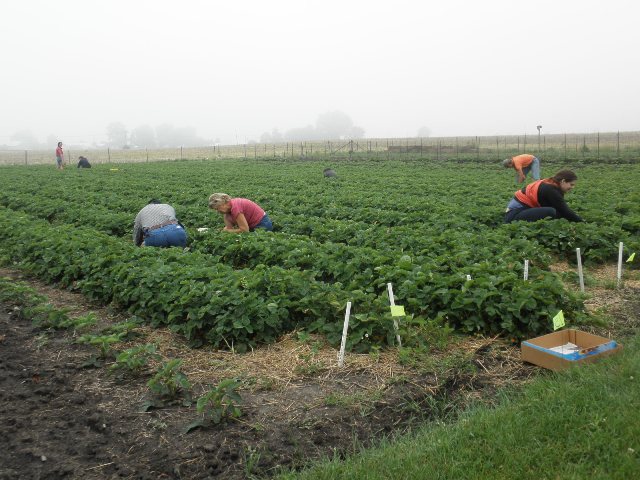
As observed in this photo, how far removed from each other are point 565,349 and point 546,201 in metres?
5.45

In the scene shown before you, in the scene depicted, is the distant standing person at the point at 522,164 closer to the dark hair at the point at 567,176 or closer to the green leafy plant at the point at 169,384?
the dark hair at the point at 567,176

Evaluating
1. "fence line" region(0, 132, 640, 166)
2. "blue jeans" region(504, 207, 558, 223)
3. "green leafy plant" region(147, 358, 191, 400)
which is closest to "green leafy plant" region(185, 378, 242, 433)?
"green leafy plant" region(147, 358, 191, 400)

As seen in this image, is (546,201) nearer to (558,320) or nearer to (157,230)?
(558,320)

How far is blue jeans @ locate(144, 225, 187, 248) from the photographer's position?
31.0 feet

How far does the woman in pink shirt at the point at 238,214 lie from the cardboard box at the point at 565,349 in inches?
229

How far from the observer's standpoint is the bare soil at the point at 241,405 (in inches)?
151

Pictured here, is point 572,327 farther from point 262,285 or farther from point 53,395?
point 53,395

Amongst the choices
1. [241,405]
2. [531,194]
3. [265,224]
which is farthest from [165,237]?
[531,194]

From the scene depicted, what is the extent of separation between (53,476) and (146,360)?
1.89 meters

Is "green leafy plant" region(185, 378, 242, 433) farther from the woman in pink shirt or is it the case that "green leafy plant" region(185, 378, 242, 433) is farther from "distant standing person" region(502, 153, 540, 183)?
"distant standing person" region(502, 153, 540, 183)

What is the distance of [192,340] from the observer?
19.8 ft

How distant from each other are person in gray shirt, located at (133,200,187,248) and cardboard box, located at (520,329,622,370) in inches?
241

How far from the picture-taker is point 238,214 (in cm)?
1003

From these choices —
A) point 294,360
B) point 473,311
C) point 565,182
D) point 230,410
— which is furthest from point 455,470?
point 565,182
